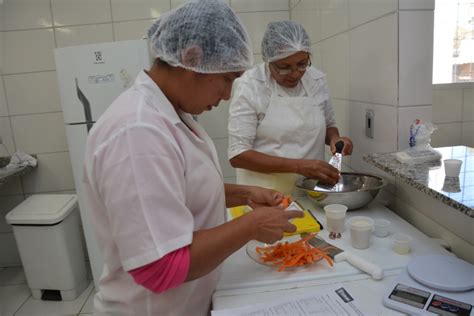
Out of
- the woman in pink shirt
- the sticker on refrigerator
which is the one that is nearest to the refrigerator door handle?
the sticker on refrigerator

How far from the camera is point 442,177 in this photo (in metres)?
1.08

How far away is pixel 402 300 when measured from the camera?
0.85 metres

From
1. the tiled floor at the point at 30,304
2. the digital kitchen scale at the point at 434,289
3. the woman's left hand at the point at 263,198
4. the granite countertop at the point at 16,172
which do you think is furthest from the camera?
the granite countertop at the point at 16,172

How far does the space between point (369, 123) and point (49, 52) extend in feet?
8.05

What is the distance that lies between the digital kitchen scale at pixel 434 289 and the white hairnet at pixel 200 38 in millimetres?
681

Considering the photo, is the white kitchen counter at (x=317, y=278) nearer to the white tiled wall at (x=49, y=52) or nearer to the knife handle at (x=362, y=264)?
the knife handle at (x=362, y=264)

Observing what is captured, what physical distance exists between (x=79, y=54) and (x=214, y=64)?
1797 mm

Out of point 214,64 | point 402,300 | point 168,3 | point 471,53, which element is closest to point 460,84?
point 471,53

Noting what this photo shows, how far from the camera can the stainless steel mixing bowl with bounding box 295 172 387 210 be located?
1340 millimetres

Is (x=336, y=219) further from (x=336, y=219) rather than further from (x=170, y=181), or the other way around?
(x=170, y=181)

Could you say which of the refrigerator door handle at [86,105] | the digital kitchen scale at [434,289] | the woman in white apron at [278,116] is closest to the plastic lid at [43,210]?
the refrigerator door handle at [86,105]

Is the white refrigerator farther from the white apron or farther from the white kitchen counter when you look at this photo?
the white kitchen counter

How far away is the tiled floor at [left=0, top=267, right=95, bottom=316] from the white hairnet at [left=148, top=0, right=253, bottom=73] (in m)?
2.22

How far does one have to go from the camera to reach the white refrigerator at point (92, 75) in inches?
90.3
